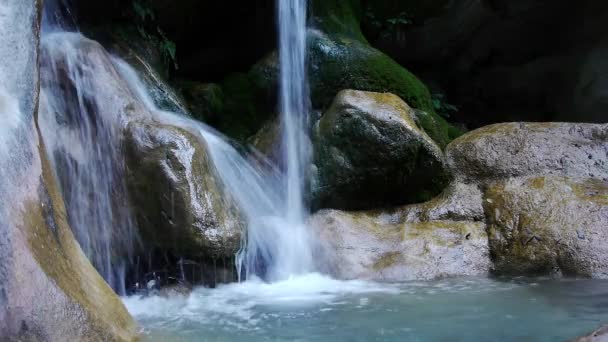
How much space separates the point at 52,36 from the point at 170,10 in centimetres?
254

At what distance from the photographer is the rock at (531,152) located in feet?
19.9

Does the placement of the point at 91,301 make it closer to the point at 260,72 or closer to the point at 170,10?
the point at 260,72

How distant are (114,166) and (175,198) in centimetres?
65

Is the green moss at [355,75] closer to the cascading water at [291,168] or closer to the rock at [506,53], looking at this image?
the cascading water at [291,168]

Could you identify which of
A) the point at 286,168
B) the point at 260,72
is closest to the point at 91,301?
the point at 286,168

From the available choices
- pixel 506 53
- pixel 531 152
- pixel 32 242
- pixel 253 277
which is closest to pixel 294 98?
pixel 253 277

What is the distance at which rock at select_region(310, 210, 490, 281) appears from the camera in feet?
16.9

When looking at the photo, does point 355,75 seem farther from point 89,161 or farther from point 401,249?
point 89,161

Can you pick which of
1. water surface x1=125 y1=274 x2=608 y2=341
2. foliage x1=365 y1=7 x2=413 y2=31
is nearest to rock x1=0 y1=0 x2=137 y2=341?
water surface x1=125 y1=274 x2=608 y2=341

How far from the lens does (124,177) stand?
4.59 m

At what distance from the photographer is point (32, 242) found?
2611 mm

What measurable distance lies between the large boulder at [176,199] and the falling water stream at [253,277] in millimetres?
164

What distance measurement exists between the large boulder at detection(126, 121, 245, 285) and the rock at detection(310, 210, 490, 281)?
1.17m

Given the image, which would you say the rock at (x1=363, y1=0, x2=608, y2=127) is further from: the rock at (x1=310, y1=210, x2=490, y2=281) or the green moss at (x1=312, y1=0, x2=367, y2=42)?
the rock at (x1=310, y1=210, x2=490, y2=281)
